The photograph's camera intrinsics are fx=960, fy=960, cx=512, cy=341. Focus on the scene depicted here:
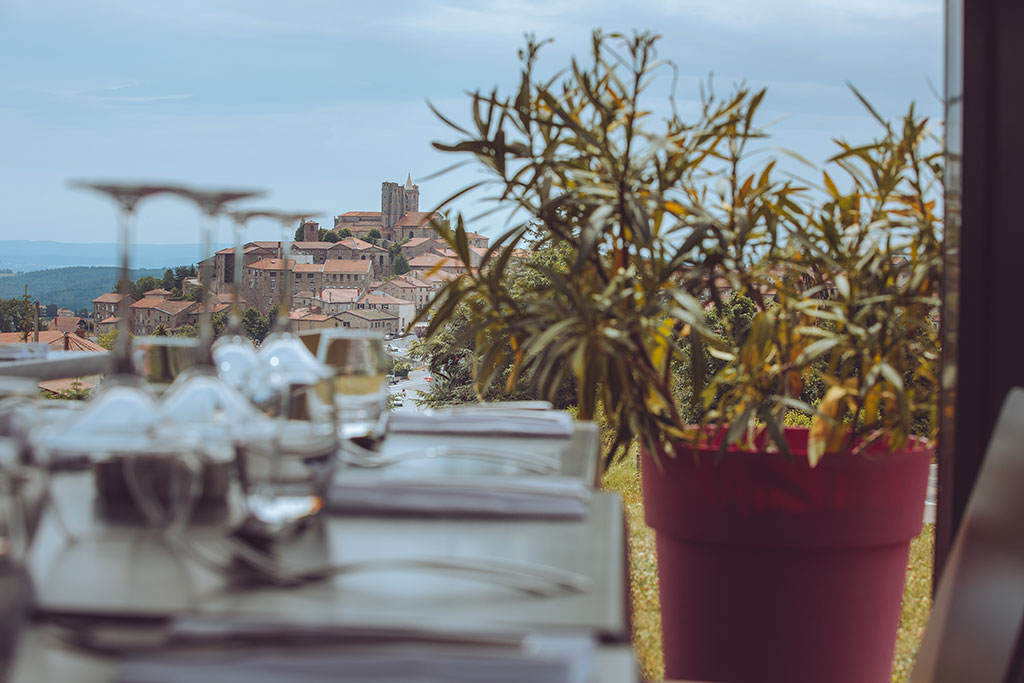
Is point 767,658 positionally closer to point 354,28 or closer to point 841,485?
point 841,485

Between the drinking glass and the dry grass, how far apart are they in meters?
1.48

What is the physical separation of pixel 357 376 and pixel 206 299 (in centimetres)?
22

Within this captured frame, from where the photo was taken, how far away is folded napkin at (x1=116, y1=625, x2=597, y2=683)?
549 mm

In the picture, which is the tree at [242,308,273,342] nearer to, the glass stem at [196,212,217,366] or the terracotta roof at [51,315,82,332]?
the terracotta roof at [51,315,82,332]

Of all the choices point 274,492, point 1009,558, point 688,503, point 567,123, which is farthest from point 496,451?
point 567,123

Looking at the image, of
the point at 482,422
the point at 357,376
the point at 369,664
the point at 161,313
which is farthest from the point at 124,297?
the point at 161,313

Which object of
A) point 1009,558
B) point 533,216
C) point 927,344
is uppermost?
point 533,216

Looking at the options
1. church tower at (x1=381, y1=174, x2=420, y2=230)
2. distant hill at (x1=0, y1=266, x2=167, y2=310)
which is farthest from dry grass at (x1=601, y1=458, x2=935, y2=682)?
church tower at (x1=381, y1=174, x2=420, y2=230)

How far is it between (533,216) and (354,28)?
32.1 feet

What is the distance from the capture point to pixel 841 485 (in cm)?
184

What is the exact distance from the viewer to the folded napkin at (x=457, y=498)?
913mm

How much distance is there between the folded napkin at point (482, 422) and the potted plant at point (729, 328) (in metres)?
0.26

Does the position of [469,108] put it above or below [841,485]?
above

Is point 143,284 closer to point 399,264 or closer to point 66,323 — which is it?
point 66,323
